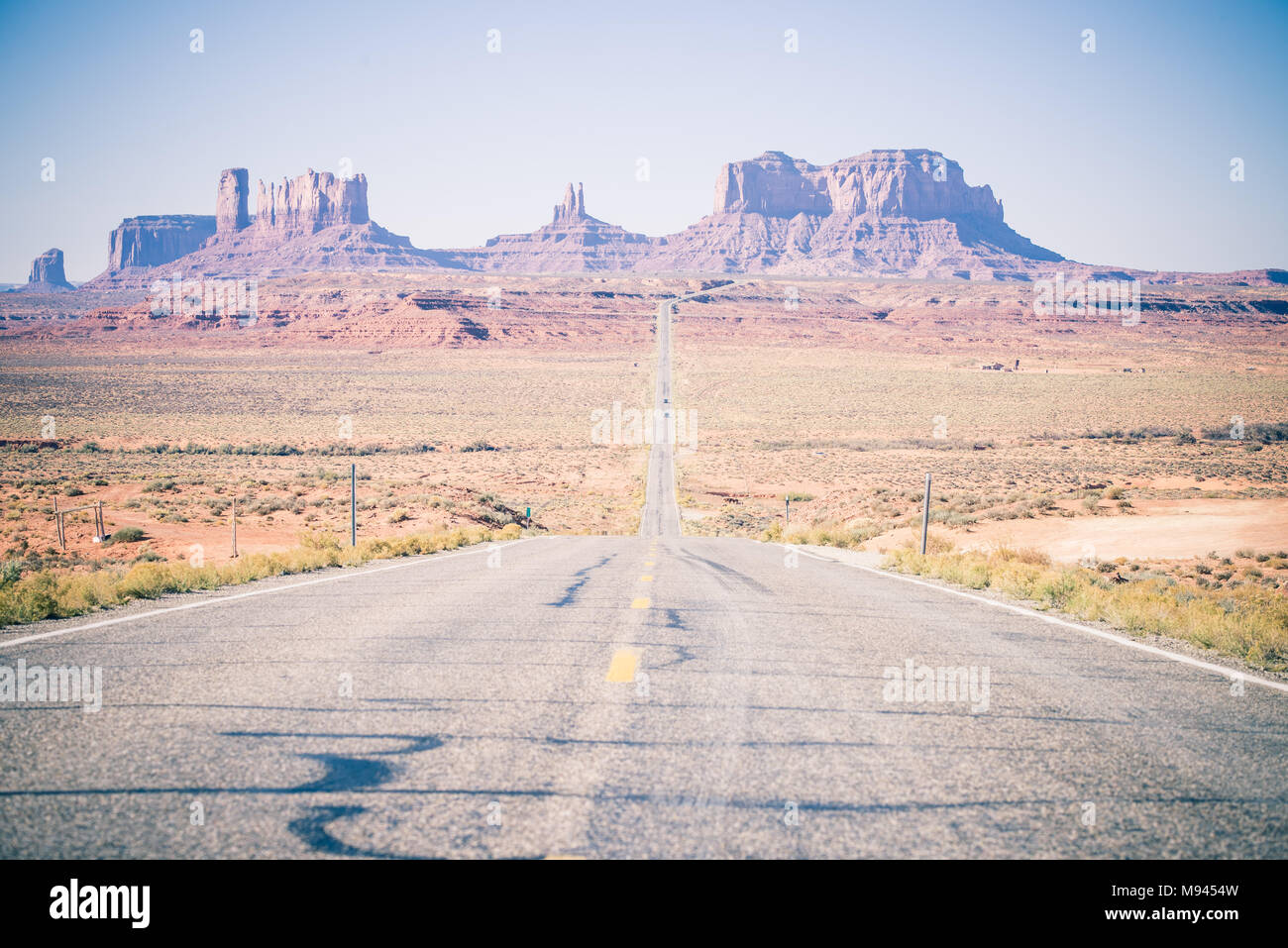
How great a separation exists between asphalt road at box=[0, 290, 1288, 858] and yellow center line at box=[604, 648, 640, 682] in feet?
0.14

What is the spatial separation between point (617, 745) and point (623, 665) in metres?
1.62

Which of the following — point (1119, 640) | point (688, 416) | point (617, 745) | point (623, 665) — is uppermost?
point (688, 416)

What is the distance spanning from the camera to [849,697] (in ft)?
16.7

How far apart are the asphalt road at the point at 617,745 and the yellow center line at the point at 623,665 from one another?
42 millimetres

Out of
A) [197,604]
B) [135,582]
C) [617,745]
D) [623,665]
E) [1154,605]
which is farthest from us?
[135,582]

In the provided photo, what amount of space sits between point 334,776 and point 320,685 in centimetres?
154

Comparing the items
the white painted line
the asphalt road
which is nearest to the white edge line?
the asphalt road

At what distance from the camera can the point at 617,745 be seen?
408 cm

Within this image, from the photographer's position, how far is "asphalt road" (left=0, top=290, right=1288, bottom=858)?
321cm

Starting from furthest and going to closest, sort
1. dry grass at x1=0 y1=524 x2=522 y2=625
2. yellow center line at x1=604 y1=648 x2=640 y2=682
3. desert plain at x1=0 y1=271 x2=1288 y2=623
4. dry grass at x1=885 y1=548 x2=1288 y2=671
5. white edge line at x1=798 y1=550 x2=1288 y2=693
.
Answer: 1. desert plain at x1=0 y1=271 x2=1288 y2=623
2. dry grass at x1=0 y1=524 x2=522 y2=625
3. dry grass at x1=885 y1=548 x2=1288 y2=671
4. white edge line at x1=798 y1=550 x2=1288 y2=693
5. yellow center line at x1=604 y1=648 x2=640 y2=682

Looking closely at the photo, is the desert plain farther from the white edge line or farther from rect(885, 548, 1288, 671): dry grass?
the white edge line

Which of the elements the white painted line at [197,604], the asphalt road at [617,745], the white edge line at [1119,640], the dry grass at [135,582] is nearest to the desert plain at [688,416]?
the white edge line at [1119,640]

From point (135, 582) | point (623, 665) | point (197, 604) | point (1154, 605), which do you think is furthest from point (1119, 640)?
point (135, 582)

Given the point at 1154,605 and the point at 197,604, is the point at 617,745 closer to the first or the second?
the point at 197,604
